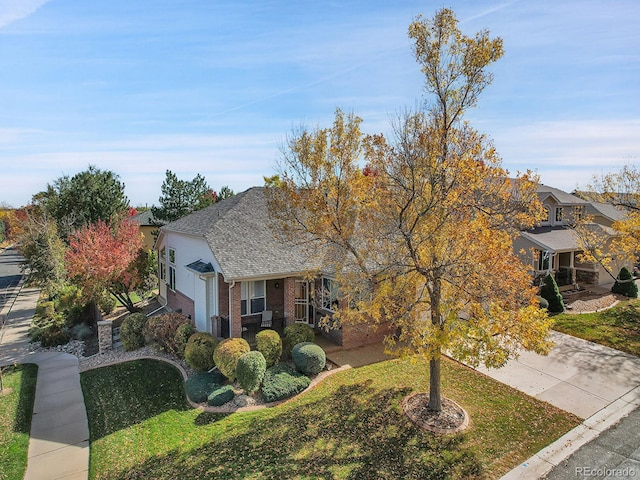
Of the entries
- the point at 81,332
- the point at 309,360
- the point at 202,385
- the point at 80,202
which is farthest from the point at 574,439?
the point at 80,202

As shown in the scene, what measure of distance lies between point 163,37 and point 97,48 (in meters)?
2.18

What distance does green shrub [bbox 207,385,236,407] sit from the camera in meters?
11.2

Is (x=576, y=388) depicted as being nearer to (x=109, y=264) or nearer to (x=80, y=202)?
(x=109, y=264)

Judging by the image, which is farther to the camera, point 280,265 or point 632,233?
point 632,233

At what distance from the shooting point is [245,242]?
52.7 ft

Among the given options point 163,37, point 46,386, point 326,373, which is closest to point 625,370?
point 326,373

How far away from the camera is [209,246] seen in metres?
15.3

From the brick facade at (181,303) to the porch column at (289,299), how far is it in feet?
16.6

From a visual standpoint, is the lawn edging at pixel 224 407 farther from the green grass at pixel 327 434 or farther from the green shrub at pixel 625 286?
the green shrub at pixel 625 286

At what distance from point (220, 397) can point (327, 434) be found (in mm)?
3748

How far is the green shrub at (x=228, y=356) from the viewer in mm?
12336

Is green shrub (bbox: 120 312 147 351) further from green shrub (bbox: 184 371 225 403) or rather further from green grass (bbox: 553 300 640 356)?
green grass (bbox: 553 300 640 356)

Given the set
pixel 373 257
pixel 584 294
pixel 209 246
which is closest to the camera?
pixel 373 257

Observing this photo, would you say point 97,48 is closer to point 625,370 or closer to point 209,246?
point 209,246
